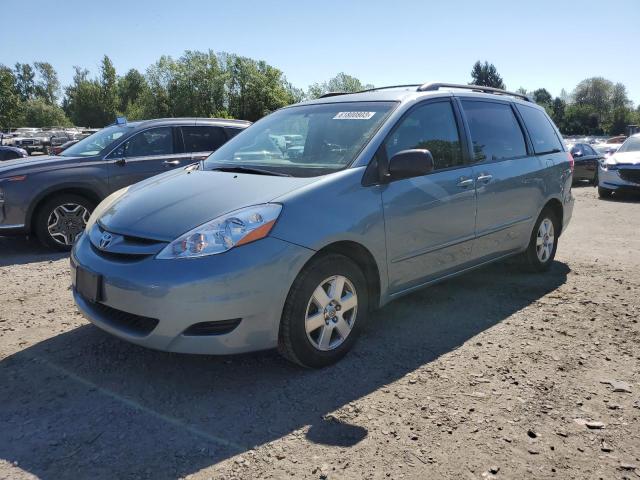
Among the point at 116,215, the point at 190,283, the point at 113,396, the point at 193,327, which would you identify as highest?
the point at 116,215

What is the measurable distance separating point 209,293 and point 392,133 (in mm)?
1760

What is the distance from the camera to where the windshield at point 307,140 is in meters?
3.67

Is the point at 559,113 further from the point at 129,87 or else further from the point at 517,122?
the point at 517,122

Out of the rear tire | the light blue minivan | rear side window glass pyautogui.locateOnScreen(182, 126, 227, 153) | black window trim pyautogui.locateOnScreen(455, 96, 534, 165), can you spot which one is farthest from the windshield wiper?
the rear tire

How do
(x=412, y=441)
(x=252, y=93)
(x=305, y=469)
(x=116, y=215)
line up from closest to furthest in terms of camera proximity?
(x=305, y=469)
(x=412, y=441)
(x=116, y=215)
(x=252, y=93)

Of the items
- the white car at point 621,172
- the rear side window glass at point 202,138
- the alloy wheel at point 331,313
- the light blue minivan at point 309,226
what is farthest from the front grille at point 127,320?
the white car at point 621,172

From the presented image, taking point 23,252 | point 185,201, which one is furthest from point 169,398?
point 23,252

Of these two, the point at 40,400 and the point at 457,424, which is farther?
the point at 40,400

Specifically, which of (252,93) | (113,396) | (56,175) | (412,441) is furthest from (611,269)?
(252,93)

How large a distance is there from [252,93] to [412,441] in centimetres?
6842

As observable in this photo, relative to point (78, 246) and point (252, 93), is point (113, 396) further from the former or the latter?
point (252, 93)

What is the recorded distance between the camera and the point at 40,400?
2.99 m

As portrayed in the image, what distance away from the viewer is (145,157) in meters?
7.29

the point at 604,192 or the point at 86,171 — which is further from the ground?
the point at 86,171
